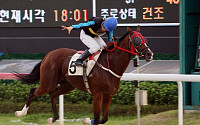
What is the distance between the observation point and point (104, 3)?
9.16m

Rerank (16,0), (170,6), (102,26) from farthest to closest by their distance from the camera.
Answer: (16,0), (170,6), (102,26)

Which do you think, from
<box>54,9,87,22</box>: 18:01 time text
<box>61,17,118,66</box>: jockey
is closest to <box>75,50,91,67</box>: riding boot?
<box>61,17,118,66</box>: jockey

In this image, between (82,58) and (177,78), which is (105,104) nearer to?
(82,58)

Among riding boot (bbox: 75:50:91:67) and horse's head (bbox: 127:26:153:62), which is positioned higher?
horse's head (bbox: 127:26:153:62)

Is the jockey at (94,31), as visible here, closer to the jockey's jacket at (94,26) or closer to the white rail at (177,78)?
the jockey's jacket at (94,26)

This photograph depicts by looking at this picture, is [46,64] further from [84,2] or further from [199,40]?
[84,2]

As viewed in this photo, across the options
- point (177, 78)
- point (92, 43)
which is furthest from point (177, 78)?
point (92, 43)

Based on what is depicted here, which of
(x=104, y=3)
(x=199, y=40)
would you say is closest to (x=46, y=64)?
(x=199, y=40)

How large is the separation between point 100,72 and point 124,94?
2.07 m

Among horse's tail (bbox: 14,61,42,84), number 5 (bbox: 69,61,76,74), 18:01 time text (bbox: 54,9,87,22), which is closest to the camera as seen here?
number 5 (bbox: 69,61,76,74)

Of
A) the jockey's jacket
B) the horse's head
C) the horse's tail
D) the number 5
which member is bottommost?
the horse's tail

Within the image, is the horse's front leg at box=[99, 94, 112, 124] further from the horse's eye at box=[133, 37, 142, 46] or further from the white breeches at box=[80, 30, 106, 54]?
the horse's eye at box=[133, 37, 142, 46]

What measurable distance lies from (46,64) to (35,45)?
427cm

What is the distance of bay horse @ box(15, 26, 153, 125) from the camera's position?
5.43 meters
